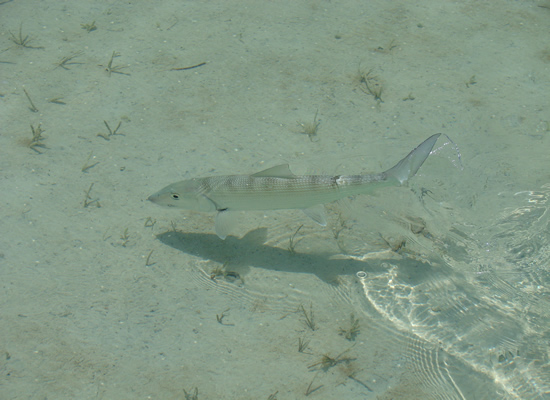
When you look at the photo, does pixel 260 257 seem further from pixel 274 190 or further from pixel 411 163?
pixel 411 163

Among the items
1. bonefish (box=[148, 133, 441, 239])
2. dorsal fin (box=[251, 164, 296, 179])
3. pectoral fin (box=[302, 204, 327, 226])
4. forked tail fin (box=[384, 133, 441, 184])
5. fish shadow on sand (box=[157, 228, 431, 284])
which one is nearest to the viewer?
forked tail fin (box=[384, 133, 441, 184])

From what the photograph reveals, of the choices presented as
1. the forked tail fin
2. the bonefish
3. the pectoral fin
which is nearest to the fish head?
the bonefish

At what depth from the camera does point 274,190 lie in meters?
4.56

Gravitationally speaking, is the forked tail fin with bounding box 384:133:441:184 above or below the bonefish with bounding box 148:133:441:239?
above

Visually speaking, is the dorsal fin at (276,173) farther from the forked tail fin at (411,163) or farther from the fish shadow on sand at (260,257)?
the fish shadow on sand at (260,257)

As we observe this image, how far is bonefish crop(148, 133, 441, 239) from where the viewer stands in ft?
14.2

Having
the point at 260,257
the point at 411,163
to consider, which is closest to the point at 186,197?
the point at 260,257

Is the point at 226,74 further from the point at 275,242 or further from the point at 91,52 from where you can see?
the point at 275,242

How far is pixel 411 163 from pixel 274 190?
1342 millimetres

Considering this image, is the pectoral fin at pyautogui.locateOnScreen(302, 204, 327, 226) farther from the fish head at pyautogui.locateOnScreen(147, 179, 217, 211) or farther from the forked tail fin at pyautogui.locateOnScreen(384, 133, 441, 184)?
the fish head at pyautogui.locateOnScreen(147, 179, 217, 211)

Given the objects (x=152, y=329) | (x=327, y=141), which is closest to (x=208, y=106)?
(x=327, y=141)

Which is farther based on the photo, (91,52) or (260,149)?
Answer: (91,52)

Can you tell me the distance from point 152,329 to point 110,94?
13.7ft

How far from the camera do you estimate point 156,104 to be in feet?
23.1
